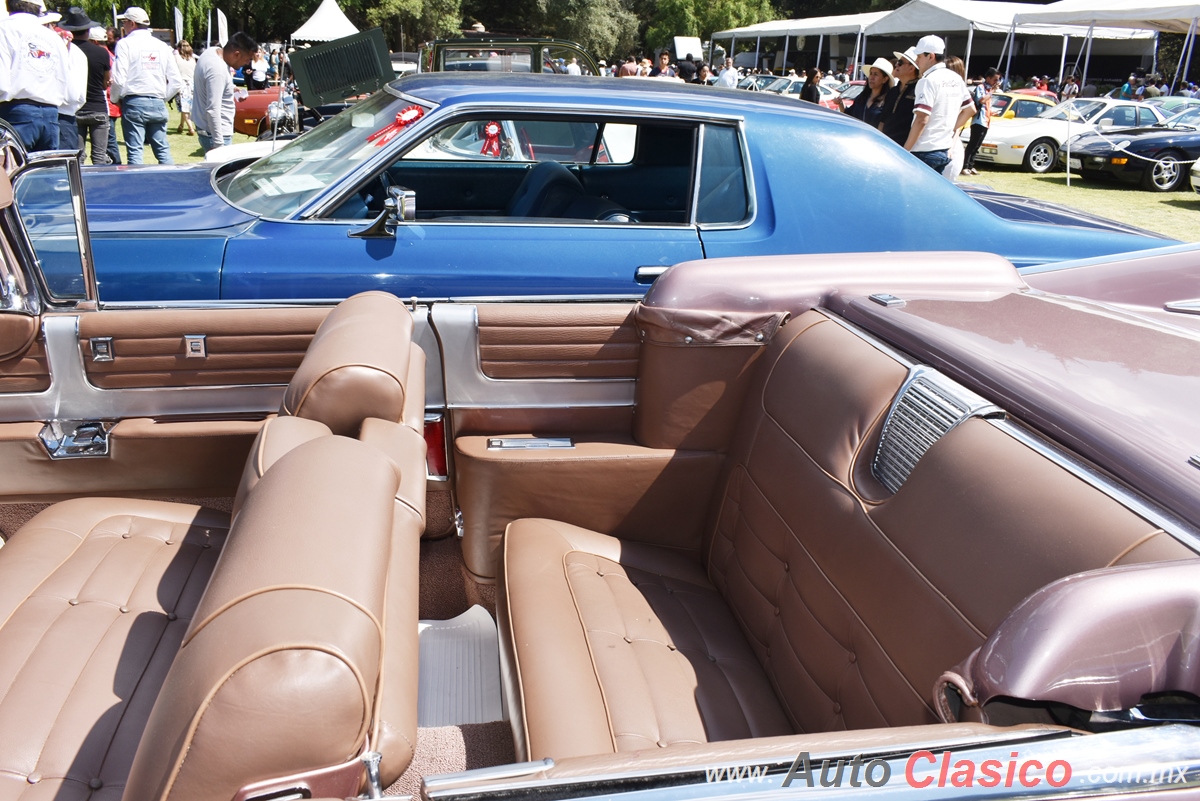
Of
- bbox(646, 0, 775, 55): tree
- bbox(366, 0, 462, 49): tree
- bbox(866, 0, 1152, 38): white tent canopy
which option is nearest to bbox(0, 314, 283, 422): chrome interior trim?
bbox(866, 0, 1152, 38): white tent canopy

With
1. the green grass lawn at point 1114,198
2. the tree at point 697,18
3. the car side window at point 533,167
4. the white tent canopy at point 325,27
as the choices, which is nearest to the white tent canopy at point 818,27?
the tree at point 697,18

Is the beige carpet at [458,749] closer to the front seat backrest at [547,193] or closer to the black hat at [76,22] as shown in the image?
the front seat backrest at [547,193]

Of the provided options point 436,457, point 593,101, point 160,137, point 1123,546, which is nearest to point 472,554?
point 436,457

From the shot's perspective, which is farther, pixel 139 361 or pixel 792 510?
pixel 139 361

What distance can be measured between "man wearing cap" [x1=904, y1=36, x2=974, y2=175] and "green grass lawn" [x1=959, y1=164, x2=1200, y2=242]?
14.8ft

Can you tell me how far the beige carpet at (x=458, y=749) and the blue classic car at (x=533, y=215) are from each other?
1.63m

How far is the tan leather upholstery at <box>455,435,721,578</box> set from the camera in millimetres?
2457

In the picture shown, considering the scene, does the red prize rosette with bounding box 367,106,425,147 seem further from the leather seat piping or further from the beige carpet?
the leather seat piping

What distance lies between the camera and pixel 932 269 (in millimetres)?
2355

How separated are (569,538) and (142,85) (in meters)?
7.42

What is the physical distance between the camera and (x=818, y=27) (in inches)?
1182

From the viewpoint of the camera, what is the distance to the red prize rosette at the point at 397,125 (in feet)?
11.5

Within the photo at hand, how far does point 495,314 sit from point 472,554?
676mm

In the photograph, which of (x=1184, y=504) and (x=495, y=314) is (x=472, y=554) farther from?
(x=1184, y=504)
